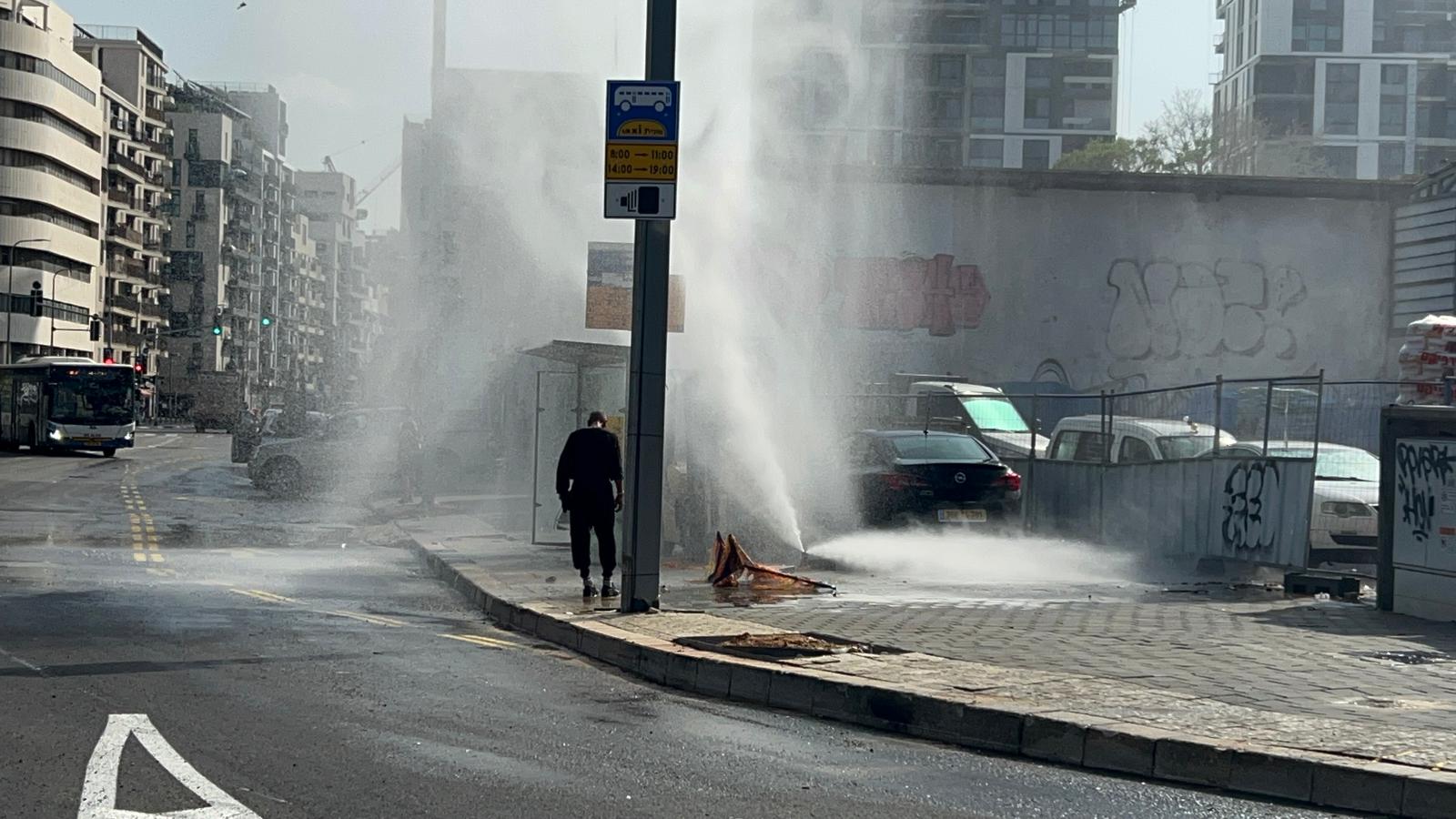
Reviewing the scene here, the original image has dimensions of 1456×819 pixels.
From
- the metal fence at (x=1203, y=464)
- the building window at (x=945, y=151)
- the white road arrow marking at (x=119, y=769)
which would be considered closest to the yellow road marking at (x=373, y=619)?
the white road arrow marking at (x=119, y=769)

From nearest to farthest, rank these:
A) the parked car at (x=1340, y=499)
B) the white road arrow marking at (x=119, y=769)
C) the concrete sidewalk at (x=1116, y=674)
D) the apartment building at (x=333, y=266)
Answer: the white road arrow marking at (x=119, y=769) → the concrete sidewalk at (x=1116, y=674) → the parked car at (x=1340, y=499) → the apartment building at (x=333, y=266)

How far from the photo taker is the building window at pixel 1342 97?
96500 millimetres

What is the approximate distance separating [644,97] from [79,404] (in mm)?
36646

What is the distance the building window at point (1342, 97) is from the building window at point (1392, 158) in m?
2.33

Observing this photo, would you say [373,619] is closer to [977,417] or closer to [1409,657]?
[1409,657]

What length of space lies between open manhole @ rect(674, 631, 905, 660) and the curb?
18 centimetres

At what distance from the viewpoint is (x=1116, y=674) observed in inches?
305

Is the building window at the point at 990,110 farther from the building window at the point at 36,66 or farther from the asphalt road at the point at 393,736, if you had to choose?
the asphalt road at the point at 393,736

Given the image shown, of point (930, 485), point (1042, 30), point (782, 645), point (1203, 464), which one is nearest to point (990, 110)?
point (1042, 30)

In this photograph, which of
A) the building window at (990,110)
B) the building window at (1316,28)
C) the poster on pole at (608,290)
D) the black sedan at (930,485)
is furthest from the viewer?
the building window at (1316,28)

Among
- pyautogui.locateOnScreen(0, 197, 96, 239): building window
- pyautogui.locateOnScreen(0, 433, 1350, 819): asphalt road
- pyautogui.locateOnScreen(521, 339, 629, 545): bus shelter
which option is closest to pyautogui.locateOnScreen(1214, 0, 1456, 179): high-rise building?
pyautogui.locateOnScreen(0, 197, 96, 239): building window

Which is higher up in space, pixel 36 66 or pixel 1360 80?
pixel 1360 80

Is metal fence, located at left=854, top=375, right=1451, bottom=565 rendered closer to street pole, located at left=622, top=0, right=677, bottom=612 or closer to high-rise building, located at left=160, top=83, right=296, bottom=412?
street pole, located at left=622, top=0, right=677, bottom=612

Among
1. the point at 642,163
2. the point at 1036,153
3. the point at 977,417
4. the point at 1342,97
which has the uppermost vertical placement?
the point at 1342,97
